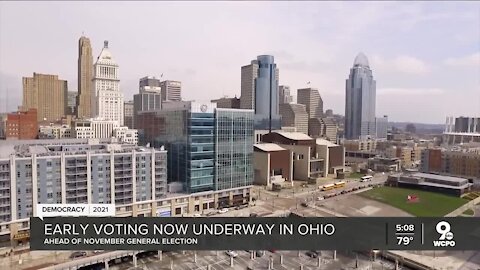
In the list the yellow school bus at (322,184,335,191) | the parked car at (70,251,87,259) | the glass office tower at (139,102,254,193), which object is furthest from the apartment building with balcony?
the yellow school bus at (322,184,335,191)

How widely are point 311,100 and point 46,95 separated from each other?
8816 centimetres

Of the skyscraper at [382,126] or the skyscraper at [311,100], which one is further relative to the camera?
the skyscraper at [311,100]

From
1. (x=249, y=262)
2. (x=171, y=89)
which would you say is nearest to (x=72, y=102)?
(x=171, y=89)

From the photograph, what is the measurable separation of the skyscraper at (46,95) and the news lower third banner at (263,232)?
3778 inches

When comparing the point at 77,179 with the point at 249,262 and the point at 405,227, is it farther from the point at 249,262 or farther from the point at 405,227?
the point at 405,227

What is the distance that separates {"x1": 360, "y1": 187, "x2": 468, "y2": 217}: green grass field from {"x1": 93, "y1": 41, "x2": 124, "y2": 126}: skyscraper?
2865 inches

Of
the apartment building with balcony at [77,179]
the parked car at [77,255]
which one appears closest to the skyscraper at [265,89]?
the apartment building with balcony at [77,179]

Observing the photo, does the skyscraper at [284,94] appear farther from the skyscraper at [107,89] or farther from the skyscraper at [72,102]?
the skyscraper at [72,102]

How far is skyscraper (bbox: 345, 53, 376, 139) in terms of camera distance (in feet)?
402

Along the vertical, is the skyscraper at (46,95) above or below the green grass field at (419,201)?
above

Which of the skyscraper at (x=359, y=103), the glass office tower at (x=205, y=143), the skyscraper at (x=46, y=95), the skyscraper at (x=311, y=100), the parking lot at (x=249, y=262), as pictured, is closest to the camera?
the parking lot at (x=249, y=262)

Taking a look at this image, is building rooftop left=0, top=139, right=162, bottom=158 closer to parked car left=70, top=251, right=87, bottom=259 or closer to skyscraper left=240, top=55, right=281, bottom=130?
parked car left=70, top=251, right=87, bottom=259

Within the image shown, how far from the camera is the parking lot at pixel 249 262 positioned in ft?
68.1

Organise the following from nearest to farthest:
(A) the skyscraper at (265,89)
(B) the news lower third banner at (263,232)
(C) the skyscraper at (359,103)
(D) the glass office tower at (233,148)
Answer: (B) the news lower third banner at (263,232), (D) the glass office tower at (233,148), (A) the skyscraper at (265,89), (C) the skyscraper at (359,103)
